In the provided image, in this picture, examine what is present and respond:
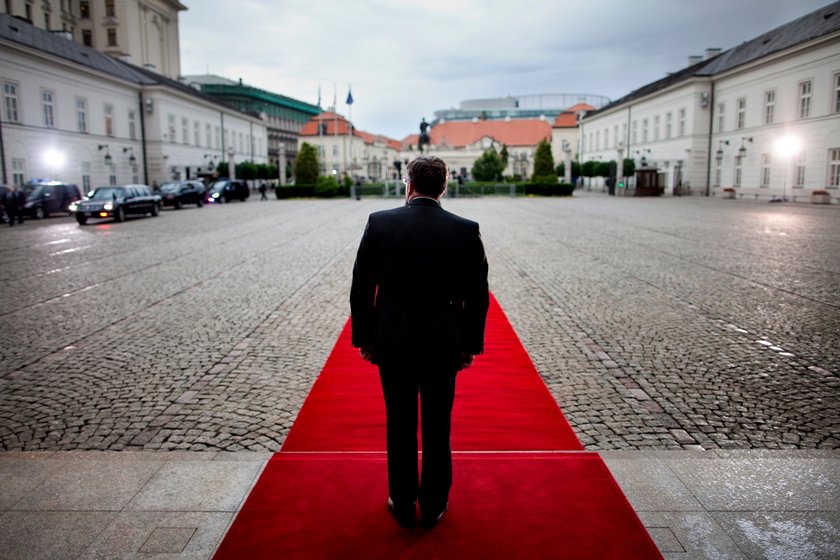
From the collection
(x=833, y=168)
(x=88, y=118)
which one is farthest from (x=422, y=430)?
(x=88, y=118)

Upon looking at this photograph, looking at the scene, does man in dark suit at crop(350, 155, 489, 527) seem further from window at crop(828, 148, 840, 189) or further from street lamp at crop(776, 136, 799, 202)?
street lamp at crop(776, 136, 799, 202)

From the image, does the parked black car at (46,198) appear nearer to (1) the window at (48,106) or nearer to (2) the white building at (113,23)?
(1) the window at (48,106)

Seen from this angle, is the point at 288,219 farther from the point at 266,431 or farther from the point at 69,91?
the point at 266,431

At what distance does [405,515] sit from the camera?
11.6 ft

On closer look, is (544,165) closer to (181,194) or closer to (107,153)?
(181,194)

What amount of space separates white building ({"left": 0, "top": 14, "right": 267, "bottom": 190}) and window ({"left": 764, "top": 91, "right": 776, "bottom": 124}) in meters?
44.3

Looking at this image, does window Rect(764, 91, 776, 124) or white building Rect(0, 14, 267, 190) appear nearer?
white building Rect(0, 14, 267, 190)

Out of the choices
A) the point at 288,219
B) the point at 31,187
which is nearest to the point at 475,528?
the point at 288,219

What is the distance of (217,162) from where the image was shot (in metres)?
65.8

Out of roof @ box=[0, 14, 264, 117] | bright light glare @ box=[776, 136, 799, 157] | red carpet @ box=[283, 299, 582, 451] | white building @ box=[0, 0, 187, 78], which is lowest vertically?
red carpet @ box=[283, 299, 582, 451]

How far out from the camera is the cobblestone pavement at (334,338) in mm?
5172

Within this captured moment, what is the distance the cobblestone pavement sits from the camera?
5172mm

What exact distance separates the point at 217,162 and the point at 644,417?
65.7 m

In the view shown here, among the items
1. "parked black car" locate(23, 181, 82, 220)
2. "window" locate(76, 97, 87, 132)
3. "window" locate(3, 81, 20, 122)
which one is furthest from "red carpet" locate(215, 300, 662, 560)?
"window" locate(76, 97, 87, 132)
